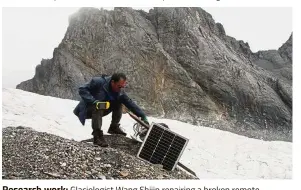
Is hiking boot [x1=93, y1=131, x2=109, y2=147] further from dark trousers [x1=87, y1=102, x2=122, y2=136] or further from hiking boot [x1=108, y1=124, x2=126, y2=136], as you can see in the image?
hiking boot [x1=108, y1=124, x2=126, y2=136]

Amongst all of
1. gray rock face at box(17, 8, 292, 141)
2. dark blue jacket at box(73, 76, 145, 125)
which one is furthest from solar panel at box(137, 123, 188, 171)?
gray rock face at box(17, 8, 292, 141)

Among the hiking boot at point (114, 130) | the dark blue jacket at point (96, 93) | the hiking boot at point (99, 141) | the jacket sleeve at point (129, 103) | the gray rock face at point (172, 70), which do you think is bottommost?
the gray rock face at point (172, 70)

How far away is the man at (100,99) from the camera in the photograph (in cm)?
691

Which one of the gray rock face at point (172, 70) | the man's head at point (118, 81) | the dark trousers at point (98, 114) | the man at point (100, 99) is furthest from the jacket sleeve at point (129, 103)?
the gray rock face at point (172, 70)

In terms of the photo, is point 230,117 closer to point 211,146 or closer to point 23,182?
point 211,146

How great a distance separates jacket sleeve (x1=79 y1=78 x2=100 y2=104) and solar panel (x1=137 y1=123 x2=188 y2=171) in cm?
94

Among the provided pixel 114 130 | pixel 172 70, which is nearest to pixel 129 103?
pixel 114 130

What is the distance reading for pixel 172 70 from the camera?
72.1ft

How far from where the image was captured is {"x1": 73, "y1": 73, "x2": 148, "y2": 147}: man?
6.91 metres

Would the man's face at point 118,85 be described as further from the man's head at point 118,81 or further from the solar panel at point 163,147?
the solar panel at point 163,147

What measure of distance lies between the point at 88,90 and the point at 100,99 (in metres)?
0.21

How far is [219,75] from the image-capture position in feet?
71.4

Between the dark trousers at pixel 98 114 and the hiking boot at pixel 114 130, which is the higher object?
the dark trousers at pixel 98 114

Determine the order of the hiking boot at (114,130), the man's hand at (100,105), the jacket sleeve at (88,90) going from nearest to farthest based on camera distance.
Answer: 1. the man's hand at (100,105)
2. the jacket sleeve at (88,90)
3. the hiking boot at (114,130)
